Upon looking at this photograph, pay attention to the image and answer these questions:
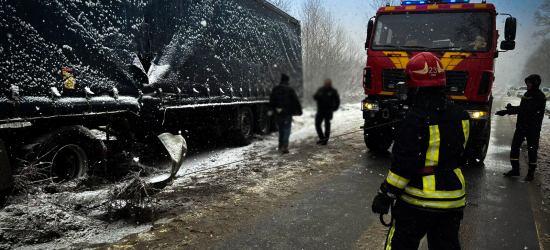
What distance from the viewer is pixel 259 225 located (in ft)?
11.1

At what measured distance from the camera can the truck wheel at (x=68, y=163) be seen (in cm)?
408

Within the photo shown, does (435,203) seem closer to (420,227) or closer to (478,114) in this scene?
(420,227)

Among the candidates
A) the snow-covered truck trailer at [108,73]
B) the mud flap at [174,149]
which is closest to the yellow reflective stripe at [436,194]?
the snow-covered truck trailer at [108,73]

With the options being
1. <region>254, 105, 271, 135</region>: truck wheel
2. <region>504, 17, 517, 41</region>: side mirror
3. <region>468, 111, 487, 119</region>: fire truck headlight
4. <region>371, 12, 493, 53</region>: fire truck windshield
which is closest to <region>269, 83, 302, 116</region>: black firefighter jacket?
<region>371, 12, 493, 53</region>: fire truck windshield

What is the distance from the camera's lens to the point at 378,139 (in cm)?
690

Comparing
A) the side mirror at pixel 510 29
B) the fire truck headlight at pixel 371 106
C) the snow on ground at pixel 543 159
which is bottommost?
the snow on ground at pixel 543 159

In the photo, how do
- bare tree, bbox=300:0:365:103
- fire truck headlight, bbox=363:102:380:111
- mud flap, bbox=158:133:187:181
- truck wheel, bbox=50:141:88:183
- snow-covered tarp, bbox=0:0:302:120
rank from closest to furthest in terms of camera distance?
snow-covered tarp, bbox=0:0:302:120 < bare tree, bbox=300:0:365:103 < truck wheel, bbox=50:141:88:183 < mud flap, bbox=158:133:187:181 < fire truck headlight, bbox=363:102:380:111

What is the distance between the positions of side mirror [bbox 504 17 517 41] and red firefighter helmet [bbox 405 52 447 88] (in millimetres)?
5039

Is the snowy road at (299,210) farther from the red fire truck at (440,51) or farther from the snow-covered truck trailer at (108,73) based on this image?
the snow-covered truck trailer at (108,73)

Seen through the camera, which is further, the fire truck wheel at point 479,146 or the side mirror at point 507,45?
the side mirror at point 507,45

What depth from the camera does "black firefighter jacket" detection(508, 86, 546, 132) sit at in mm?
5051

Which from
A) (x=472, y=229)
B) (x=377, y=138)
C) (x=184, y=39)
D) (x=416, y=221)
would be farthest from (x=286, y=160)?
(x=416, y=221)

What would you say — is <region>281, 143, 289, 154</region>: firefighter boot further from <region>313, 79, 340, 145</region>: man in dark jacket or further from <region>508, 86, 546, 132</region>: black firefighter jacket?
<region>508, 86, 546, 132</region>: black firefighter jacket

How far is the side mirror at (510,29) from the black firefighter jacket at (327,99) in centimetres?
416
